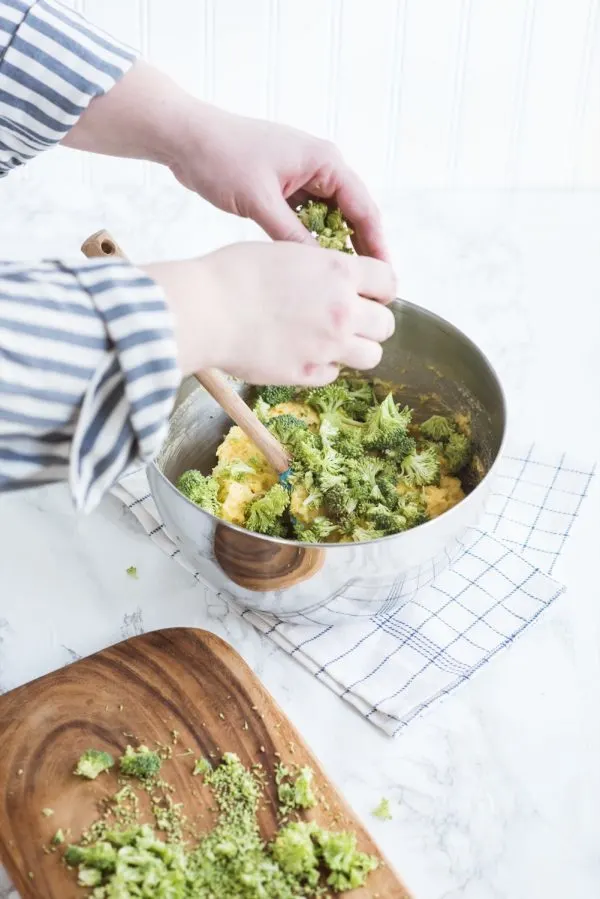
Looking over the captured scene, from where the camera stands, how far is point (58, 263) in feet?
2.74

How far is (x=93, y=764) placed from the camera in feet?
3.50

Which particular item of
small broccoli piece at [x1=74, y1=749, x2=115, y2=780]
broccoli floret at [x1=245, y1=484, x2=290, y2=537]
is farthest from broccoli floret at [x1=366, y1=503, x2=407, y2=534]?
small broccoli piece at [x1=74, y1=749, x2=115, y2=780]

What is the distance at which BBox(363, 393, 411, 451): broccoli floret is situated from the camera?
134 cm

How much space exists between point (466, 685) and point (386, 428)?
14.3 inches

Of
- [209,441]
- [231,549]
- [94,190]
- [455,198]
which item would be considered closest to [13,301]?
[231,549]

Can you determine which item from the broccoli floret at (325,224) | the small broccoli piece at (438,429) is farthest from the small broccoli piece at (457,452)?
the broccoli floret at (325,224)

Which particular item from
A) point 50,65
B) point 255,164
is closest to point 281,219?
point 255,164

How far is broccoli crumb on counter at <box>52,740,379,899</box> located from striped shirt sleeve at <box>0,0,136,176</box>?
0.77 m

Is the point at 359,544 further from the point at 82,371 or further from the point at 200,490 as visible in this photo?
the point at 82,371

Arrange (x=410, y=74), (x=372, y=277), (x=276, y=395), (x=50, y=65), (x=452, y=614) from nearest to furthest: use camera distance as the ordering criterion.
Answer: (x=372, y=277) → (x=50, y=65) → (x=452, y=614) → (x=276, y=395) → (x=410, y=74)

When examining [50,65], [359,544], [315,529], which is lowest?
[315,529]

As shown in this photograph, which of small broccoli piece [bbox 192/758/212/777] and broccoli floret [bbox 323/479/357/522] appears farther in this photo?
broccoli floret [bbox 323/479/357/522]

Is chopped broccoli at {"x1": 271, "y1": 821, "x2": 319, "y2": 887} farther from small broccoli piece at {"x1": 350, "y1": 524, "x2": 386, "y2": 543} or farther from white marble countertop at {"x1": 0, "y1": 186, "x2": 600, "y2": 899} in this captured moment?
small broccoli piece at {"x1": 350, "y1": 524, "x2": 386, "y2": 543}

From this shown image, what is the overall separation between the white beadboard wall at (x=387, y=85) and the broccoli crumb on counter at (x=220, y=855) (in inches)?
47.3
